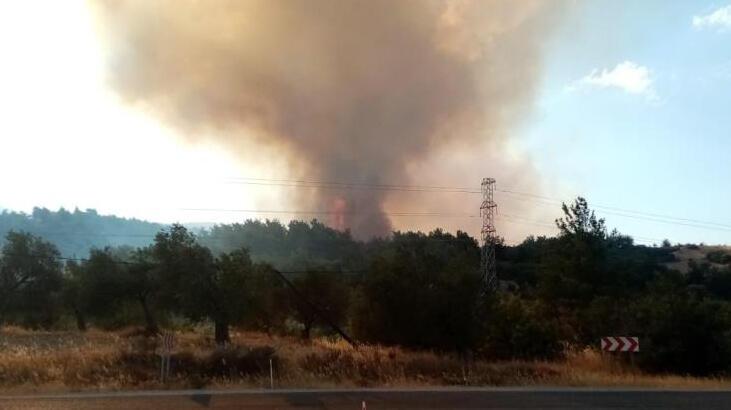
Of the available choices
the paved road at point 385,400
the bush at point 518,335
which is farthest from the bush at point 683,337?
the paved road at point 385,400

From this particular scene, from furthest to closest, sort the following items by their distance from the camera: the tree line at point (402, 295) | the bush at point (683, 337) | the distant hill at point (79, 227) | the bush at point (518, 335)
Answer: the distant hill at point (79, 227) < the bush at point (518, 335) < the tree line at point (402, 295) < the bush at point (683, 337)

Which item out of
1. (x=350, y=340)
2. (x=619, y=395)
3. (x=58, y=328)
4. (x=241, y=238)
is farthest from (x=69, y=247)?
(x=619, y=395)

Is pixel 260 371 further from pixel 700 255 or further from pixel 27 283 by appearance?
pixel 700 255

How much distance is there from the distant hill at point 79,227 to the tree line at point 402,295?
5432 centimetres

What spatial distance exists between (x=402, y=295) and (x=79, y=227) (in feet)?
430

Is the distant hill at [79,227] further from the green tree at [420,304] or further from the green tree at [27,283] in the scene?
Result: the green tree at [420,304]

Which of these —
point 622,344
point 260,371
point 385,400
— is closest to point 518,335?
point 622,344

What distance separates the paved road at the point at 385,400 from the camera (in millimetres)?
14984

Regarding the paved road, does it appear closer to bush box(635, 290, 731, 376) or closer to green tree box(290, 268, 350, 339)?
bush box(635, 290, 731, 376)

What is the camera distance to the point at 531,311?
1409 inches

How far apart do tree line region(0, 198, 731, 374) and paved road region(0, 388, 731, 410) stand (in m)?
13.6

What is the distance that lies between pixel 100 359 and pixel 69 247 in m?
116

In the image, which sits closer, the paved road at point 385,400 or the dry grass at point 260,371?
the paved road at point 385,400

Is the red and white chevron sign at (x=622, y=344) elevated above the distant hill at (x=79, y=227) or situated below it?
below
